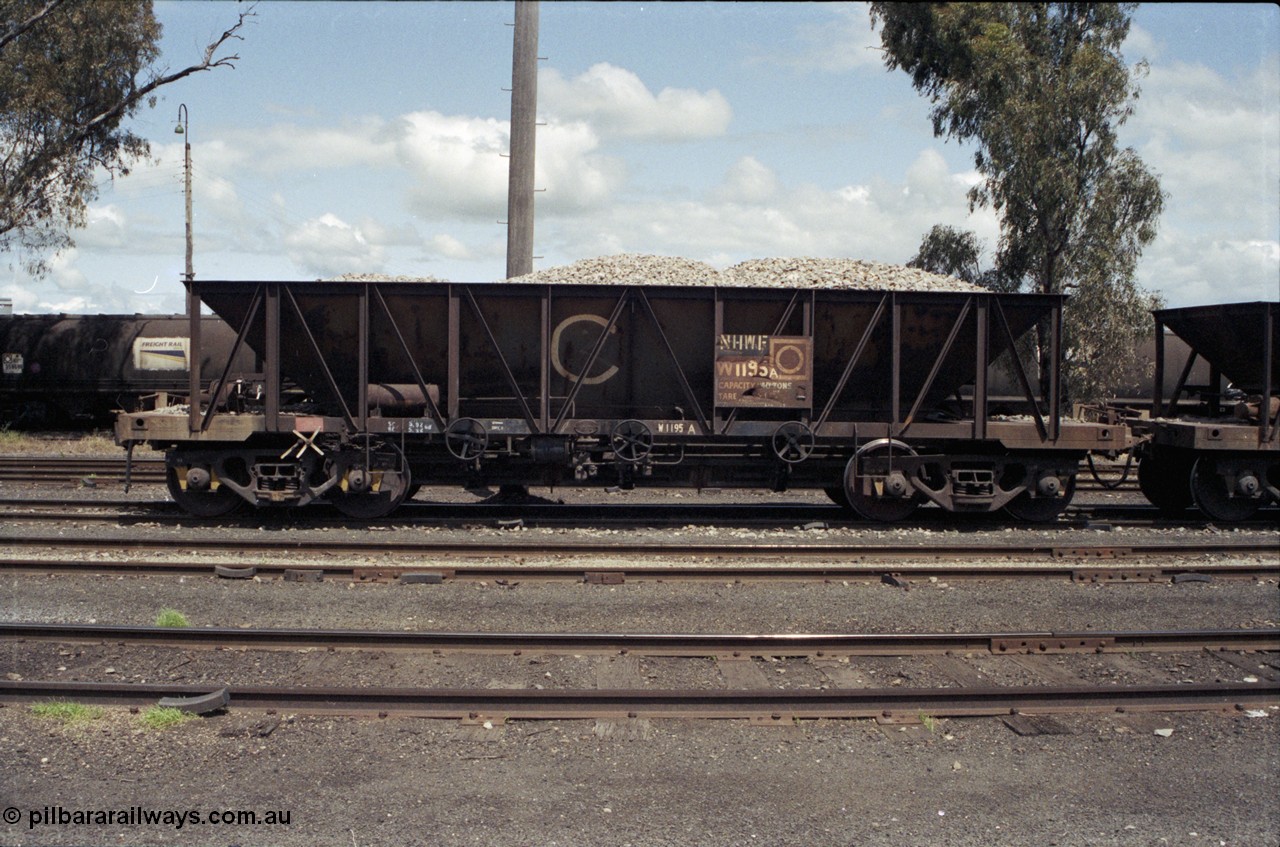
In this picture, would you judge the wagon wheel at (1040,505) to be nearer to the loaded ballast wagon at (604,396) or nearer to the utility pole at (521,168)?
the loaded ballast wagon at (604,396)

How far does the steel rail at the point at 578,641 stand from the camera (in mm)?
6680

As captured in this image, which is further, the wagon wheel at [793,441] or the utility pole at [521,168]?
the utility pole at [521,168]

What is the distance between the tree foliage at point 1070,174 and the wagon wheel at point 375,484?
25.4 feet

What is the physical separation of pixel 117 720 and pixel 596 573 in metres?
4.19

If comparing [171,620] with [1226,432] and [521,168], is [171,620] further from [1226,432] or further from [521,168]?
[521,168]

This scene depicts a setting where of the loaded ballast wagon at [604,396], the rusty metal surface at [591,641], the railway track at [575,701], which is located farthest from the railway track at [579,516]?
the railway track at [575,701]

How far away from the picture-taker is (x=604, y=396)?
11969mm

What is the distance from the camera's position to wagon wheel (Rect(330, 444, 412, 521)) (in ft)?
37.2

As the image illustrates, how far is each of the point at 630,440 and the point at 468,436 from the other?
6.37 ft

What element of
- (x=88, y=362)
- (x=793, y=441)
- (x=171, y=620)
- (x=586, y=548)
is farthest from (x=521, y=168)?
(x=171, y=620)

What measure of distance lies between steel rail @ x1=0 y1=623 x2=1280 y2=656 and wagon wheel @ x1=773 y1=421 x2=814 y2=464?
4.79 m

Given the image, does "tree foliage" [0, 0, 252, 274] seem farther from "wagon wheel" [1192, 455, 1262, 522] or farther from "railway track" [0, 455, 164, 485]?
"wagon wheel" [1192, 455, 1262, 522]

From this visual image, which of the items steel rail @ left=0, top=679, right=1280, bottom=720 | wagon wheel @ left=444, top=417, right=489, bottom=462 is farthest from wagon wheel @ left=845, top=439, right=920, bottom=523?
steel rail @ left=0, top=679, right=1280, bottom=720

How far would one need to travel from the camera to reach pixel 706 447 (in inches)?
480
